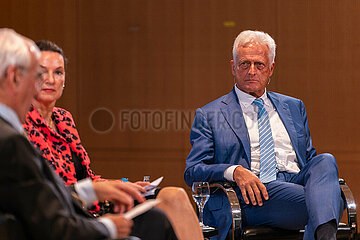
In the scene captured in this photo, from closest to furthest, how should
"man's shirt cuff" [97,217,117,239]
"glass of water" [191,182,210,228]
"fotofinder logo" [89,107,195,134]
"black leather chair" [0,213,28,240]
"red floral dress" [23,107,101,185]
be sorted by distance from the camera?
"black leather chair" [0,213,28,240] → "man's shirt cuff" [97,217,117,239] → "red floral dress" [23,107,101,185] → "glass of water" [191,182,210,228] → "fotofinder logo" [89,107,195,134]

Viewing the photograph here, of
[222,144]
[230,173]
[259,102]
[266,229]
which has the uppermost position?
[259,102]

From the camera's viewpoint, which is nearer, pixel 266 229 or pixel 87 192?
pixel 87 192

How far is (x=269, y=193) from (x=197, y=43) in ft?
8.42

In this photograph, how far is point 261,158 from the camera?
331 cm

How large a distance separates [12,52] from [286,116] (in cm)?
244

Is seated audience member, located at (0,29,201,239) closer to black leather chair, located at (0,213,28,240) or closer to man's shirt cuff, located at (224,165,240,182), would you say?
black leather chair, located at (0,213,28,240)

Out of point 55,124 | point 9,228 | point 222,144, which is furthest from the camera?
point 222,144

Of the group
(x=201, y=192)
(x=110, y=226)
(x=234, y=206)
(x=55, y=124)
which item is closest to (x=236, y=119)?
(x=201, y=192)

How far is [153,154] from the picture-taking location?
5.42 m

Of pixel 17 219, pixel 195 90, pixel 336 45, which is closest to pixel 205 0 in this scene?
pixel 195 90

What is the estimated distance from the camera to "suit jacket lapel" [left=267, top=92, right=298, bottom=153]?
11.3 ft

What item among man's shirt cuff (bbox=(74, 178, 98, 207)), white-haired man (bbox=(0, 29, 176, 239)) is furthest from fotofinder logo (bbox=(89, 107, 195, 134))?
white-haired man (bbox=(0, 29, 176, 239))

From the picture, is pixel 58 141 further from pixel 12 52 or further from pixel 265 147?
pixel 12 52

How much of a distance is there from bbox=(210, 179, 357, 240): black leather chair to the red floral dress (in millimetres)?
761
